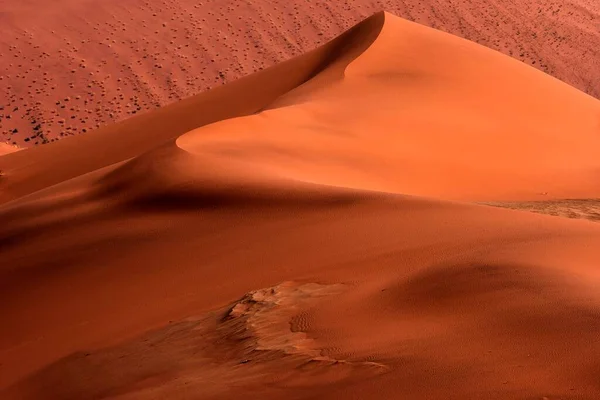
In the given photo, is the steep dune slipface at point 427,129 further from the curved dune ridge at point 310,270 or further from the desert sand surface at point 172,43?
the desert sand surface at point 172,43

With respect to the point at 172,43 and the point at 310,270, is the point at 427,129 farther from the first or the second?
the point at 172,43

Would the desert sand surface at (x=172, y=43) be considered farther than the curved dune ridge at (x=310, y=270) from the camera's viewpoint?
Yes

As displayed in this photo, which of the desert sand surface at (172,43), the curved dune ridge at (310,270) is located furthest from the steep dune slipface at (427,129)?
the desert sand surface at (172,43)

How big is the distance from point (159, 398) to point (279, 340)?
25.0 inches

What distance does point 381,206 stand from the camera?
7.05m

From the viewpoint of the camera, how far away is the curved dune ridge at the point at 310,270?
3.93 m

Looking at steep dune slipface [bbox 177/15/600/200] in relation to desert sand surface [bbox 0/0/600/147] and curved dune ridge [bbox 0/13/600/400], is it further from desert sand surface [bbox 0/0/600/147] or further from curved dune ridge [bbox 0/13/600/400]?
desert sand surface [bbox 0/0/600/147]

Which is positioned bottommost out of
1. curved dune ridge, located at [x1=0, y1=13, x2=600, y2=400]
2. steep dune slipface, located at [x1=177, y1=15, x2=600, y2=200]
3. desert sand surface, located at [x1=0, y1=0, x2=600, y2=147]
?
curved dune ridge, located at [x1=0, y1=13, x2=600, y2=400]

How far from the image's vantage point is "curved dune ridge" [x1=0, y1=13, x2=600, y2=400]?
3.93 metres

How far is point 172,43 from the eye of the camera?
33.4 meters

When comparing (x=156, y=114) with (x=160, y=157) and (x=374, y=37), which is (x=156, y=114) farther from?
(x=160, y=157)

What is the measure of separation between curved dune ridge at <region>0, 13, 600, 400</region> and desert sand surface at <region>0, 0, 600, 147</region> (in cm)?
1597

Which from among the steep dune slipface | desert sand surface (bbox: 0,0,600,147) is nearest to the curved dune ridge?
the steep dune slipface

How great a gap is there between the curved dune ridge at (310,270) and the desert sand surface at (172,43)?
16.0 m
